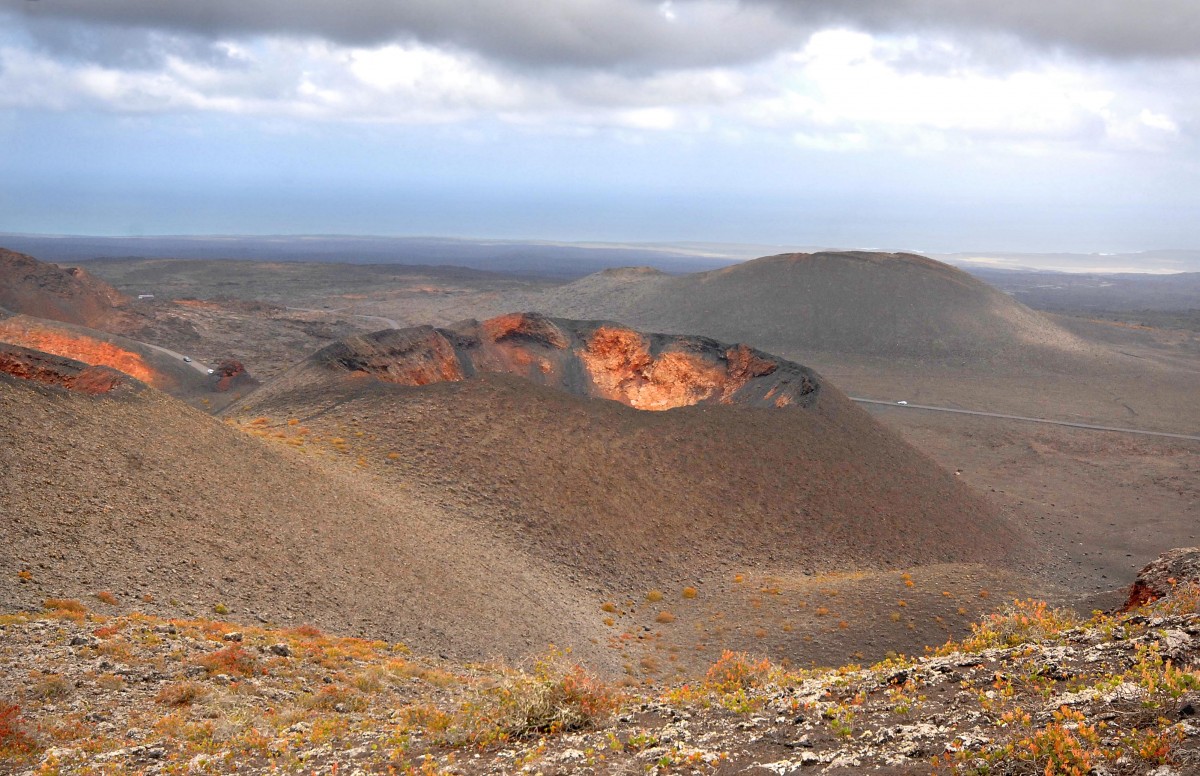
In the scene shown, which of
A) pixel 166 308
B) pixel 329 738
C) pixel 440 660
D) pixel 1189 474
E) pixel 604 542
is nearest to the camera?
pixel 329 738

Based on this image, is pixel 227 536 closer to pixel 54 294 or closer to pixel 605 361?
pixel 605 361

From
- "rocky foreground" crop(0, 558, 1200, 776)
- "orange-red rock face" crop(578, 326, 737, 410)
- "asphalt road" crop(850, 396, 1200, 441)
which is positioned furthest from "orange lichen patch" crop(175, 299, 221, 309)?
"rocky foreground" crop(0, 558, 1200, 776)

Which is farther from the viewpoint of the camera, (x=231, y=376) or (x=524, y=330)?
(x=231, y=376)

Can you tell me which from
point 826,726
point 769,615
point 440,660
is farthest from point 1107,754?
point 769,615

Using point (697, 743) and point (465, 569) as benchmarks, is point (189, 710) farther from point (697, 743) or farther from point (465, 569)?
point (465, 569)

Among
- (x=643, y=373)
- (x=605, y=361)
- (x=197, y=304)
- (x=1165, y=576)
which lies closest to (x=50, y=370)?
(x=605, y=361)

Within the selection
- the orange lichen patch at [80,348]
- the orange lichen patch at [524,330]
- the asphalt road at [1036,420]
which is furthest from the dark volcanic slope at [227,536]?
the asphalt road at [1036,420]
